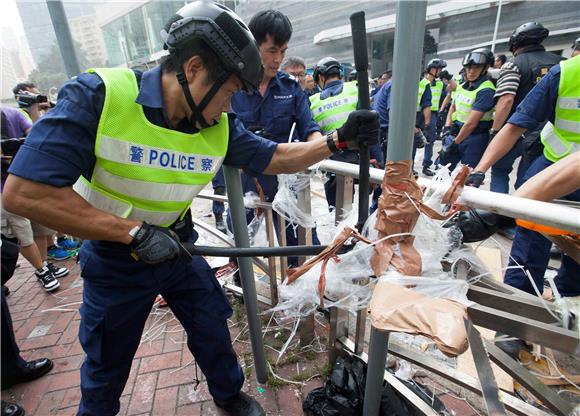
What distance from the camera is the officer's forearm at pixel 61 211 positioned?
1.11 metres

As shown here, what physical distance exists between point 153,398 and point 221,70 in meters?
2.10

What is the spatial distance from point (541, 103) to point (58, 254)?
5456 millimetres

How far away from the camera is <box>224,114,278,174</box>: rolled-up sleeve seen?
1686mm

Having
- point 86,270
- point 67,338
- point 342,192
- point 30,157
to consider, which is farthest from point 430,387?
point 67,338

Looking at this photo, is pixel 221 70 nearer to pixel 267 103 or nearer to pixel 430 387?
pixel 267 103

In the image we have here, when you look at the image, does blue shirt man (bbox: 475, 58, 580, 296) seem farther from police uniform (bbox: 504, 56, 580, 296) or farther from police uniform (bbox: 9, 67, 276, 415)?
police uniform (bbox: 9, 67, 276, 415)

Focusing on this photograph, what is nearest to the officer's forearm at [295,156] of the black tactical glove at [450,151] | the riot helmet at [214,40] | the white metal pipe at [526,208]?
the riot helmet at [214,40]

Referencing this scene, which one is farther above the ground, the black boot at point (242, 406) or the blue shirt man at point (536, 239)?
the blue shirt man at point (536, 239)

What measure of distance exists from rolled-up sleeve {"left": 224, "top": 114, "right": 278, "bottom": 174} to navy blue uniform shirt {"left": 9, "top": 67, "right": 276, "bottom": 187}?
41 cm

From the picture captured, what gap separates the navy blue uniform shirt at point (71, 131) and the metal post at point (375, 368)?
124 cm

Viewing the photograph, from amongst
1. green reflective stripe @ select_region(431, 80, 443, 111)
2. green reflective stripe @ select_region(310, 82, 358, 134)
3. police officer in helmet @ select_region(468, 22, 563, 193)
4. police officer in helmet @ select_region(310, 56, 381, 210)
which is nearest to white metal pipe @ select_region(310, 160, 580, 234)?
police officer in helmet @ select_region(310, 56, 381, 210)

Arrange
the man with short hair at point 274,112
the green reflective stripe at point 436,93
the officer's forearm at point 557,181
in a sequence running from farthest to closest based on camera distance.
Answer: the green reflective stripe at point 436,93 < the man with short hair at point 274,112 < the officer's forearm at point 557,181

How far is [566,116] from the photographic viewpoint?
2250 millimetres

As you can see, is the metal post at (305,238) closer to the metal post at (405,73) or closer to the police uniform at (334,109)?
the metal post at (405,73)
